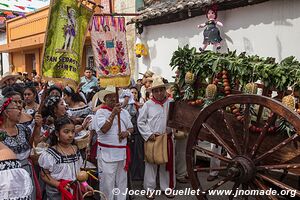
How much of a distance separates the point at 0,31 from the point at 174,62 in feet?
67.4

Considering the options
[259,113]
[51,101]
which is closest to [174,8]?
[51,101]

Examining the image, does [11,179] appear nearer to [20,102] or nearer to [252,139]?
[20,102]

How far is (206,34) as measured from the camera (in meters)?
7.16

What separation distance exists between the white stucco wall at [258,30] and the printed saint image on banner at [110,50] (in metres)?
3.17

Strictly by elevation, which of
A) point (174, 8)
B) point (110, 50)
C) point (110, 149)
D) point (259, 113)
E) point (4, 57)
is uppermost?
point (4, 57)

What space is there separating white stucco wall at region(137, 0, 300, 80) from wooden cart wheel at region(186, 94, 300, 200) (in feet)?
9.38

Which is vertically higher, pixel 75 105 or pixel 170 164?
pixel 75 105

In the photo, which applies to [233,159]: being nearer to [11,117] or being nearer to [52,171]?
[52,171]

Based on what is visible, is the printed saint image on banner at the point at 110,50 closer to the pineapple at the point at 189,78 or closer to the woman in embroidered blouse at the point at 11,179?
the pineapple at the point at 189,78

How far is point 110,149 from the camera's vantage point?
14.5 ft

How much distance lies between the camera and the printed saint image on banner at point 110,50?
4.32m

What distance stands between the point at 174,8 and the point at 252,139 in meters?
5.24

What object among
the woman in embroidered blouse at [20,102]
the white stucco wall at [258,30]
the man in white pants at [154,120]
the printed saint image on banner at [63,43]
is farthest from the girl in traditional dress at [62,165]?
the white stucco wall at [258,30]

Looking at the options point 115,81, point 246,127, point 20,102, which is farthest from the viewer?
point 115,81
